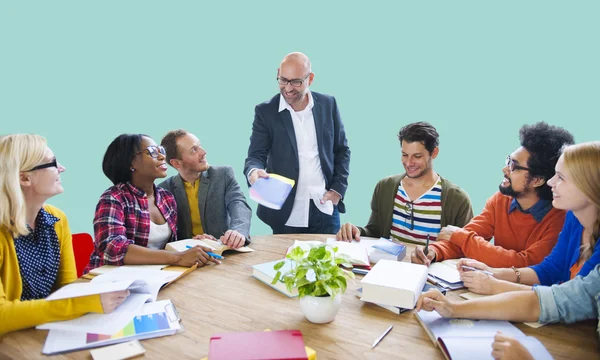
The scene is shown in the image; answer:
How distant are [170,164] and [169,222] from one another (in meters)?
0.47

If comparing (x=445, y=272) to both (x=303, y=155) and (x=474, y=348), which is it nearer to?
(x=474, y=348)

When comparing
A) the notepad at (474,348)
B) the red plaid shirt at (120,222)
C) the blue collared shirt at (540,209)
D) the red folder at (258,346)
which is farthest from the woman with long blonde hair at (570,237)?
the red plaid shirt at (120,222)

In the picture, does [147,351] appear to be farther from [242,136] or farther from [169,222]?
[242,136]

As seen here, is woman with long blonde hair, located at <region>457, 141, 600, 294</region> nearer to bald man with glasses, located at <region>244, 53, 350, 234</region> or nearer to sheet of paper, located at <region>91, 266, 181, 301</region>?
sheet of paper, located at <region>91, 266, 181, 301</region>

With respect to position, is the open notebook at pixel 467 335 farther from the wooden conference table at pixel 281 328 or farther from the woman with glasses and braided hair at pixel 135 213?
the woman with glasses and braided hair at pixel 135 213

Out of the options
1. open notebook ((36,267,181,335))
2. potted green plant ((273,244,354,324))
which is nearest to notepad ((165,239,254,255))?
open notebook ((36,267,181,335))

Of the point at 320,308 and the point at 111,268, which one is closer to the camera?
the point at 320,308

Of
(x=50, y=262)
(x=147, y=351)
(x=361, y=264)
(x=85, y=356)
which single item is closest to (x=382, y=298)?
(x=361, y=264)

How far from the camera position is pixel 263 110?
3.11 meters

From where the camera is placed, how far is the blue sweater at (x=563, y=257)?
1713mm

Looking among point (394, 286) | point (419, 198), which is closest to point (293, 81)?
point (419, 198)

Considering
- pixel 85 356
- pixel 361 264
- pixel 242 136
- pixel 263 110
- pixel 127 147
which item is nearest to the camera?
pixel 85 356

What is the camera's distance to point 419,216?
2.55 meters

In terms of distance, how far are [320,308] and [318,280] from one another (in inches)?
3.8
